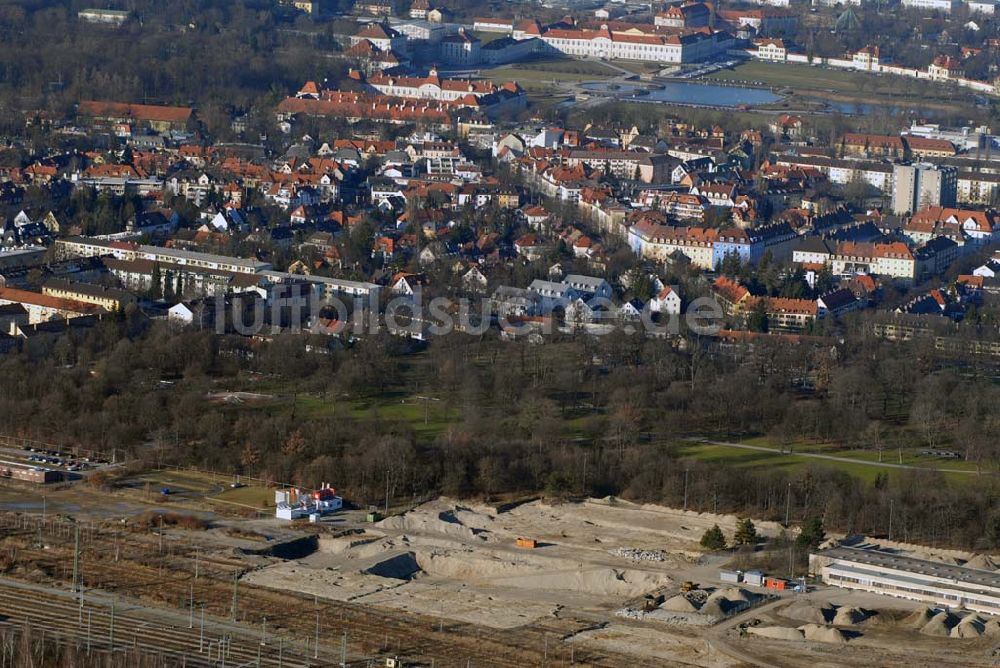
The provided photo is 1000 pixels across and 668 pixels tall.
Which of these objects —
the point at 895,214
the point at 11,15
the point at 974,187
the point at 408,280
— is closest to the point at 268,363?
the point at 408,280

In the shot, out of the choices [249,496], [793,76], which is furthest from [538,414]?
[793,76]

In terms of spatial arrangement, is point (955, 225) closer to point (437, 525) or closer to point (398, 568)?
point (437, 525)

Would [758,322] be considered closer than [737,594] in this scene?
No

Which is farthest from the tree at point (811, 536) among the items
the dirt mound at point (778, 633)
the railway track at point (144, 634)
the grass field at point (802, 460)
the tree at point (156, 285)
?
the tree at point (156, 285)

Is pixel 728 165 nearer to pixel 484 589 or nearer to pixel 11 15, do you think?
pixel 11 15

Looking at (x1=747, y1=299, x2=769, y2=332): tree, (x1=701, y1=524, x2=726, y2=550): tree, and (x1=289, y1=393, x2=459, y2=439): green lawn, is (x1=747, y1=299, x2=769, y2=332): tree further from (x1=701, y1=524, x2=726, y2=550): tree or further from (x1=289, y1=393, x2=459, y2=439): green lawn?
(x1=701, y1=524, x2=726, y2=550): tree

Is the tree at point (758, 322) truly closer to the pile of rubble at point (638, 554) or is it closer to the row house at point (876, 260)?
the row house at point (876, 260)
